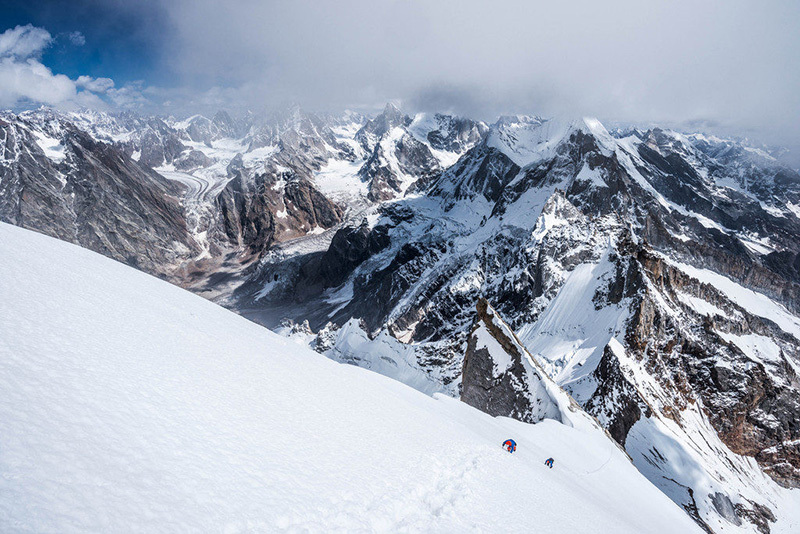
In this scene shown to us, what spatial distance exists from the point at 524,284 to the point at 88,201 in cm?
16588

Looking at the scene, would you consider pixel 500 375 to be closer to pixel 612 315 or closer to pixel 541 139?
pixel 612 315

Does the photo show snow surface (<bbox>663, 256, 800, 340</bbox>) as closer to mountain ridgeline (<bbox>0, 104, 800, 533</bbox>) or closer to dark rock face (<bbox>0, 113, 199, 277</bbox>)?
mountain ridgeline (<bbox>0, 104, 800, 533</bbox>)

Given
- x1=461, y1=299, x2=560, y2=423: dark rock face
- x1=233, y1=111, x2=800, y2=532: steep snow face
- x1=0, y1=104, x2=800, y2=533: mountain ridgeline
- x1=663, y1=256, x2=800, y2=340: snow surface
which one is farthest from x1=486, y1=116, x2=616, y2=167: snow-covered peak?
x1=461, y1=299, x2=560, y2=423: dark rock face

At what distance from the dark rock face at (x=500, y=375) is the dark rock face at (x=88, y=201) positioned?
14835cm

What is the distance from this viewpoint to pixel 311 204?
19875 cm

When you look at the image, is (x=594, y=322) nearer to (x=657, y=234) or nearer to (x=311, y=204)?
(x=657, y=234)

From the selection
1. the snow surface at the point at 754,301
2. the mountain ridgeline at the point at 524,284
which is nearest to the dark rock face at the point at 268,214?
the mountain ridgeline at the point at 524,284

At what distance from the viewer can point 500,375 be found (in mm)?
31344

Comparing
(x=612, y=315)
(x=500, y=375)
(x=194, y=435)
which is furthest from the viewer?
(x=612, y=315)

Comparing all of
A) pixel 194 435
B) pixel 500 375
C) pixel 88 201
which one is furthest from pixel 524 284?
pixel 88 201

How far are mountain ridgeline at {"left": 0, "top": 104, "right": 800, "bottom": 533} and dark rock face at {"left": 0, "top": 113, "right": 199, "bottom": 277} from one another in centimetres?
68

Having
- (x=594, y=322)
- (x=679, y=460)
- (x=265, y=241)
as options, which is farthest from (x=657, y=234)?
(x=265, y=241)

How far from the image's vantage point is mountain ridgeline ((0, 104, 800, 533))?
40.8 m

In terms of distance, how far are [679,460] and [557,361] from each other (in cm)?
1802
